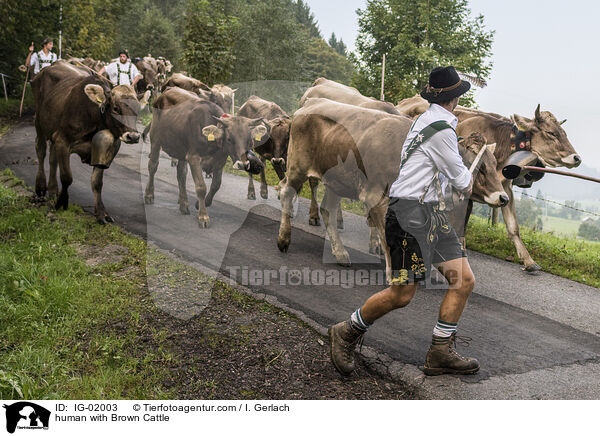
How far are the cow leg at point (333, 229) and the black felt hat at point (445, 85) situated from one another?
3531mm

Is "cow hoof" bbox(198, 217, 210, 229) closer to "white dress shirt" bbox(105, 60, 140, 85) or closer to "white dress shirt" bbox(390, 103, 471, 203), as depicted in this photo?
"white dress shirt" bbox(390, 103, 471, 203)

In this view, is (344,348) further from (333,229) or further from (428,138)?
(333,229)

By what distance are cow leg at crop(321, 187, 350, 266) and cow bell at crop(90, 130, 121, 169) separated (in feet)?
11.3

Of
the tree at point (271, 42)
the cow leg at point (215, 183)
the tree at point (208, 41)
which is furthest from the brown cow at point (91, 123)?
the tree at point (271, 42)

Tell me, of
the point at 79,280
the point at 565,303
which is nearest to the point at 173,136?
the point at 79,280

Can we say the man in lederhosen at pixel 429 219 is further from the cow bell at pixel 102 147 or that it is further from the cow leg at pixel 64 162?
the cow leg at pixel 64 162

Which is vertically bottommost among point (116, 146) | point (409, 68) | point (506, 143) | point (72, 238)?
point (72, 238)

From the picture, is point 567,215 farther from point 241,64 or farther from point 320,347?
point 241,64

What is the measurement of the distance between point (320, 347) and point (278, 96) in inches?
1004

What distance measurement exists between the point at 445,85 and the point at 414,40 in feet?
82.2

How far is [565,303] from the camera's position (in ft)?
21.6

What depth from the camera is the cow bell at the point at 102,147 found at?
26.9 feet
